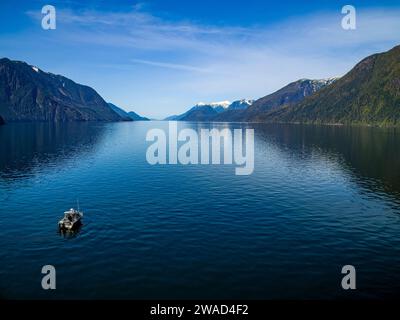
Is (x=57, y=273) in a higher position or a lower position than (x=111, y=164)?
lower

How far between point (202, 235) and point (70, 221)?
24222 mm

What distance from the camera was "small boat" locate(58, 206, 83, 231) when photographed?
2439 inches

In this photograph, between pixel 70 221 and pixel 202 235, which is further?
pixel 70 221

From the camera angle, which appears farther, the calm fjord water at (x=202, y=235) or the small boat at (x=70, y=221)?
the small boat at (x=70, y=221)

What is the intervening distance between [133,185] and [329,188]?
5615 centimetres

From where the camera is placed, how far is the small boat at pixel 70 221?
6196 cm

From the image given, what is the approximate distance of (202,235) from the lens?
60.8 metres

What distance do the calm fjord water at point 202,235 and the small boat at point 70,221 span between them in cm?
169

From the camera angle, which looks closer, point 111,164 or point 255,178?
point 255,178

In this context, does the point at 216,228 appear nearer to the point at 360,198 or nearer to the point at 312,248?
the point at 312,248

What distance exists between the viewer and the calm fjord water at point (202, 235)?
44.1 meters

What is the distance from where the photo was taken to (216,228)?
64438 mm
